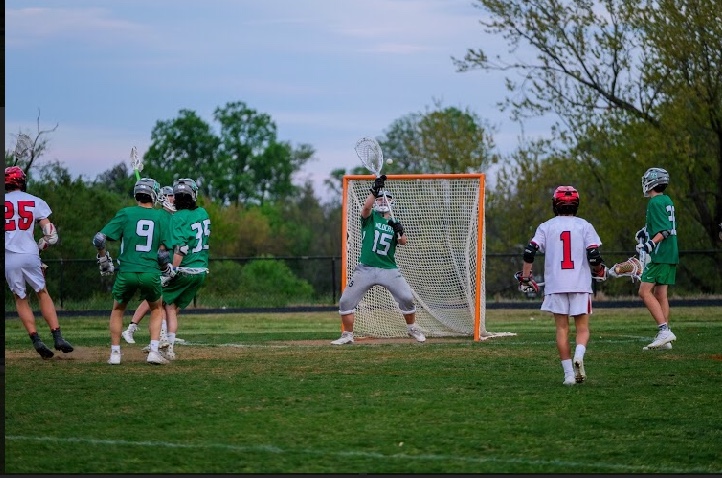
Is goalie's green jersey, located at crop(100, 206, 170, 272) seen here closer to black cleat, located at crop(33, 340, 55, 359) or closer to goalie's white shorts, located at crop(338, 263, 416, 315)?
black cleat, located at crop(33, 340, 55, 359)

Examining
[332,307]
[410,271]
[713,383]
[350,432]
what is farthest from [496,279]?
[350,432]

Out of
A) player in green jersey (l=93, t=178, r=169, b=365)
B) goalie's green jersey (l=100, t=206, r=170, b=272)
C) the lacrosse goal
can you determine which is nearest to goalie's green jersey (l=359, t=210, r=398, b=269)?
the lacrosse goal

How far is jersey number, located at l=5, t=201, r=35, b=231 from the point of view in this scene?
11.6 metres

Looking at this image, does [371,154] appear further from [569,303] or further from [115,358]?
[569,303]

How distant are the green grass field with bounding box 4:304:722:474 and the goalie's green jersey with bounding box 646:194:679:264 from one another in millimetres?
1077

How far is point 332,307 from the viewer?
27094 millimetres

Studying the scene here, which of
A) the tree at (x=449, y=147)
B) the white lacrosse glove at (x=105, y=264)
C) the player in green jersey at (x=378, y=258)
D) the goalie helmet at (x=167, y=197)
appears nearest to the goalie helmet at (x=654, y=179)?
the player in green jersey at (x=378, y=258)

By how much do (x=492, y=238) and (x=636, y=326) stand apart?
20.0 metres

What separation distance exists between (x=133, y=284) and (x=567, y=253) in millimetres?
4223

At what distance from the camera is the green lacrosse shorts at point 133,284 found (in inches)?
437

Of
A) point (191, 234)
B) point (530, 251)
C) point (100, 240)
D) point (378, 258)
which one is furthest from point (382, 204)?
point (530, 251)

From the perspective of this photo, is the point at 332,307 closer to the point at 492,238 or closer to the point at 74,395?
the point at 492,238

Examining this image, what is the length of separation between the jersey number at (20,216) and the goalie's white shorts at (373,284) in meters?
4.23

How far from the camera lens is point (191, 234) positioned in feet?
40.0
